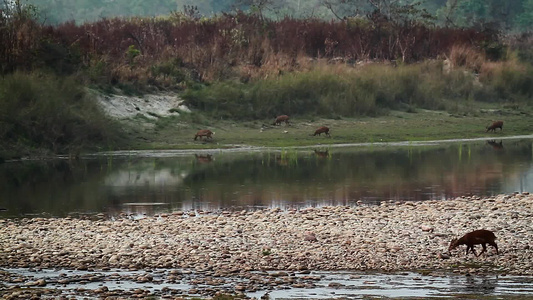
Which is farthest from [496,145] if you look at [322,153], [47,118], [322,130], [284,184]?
[47,118]

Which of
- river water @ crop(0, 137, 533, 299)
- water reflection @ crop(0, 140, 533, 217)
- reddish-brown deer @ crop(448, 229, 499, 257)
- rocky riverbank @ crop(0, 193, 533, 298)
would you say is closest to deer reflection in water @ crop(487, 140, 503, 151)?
river water @ crop(0, 137, 533, 299)

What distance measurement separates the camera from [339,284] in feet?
36.9

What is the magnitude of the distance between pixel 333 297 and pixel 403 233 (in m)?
3.69

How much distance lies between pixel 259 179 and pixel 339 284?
39.0 ft

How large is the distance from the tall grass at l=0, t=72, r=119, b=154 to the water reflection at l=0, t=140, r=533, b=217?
137 cm

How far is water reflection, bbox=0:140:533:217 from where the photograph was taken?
19109 mm

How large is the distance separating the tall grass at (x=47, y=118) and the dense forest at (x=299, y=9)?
41.3 metres

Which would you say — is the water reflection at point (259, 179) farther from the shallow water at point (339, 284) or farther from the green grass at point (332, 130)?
the shallow water at point (339, 284)

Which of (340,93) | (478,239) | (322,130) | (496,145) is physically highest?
(478,239)

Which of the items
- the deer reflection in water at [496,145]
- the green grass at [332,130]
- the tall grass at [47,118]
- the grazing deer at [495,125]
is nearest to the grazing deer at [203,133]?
the green grass at [332,130]

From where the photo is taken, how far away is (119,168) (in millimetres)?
25797

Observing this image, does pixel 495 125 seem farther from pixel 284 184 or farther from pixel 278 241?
pixel 278 241

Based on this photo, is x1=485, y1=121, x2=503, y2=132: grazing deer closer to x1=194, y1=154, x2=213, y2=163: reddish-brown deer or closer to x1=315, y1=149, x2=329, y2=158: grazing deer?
x1=315, y1=149, x2=329, y2=158: grazing deer

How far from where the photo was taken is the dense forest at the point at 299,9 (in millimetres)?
72750
